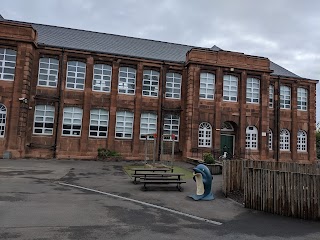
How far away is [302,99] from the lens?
3006 cm

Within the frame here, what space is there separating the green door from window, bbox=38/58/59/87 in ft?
49.5

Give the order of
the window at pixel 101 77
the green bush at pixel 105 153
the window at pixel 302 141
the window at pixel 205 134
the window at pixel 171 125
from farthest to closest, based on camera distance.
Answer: the window at pixel 302 141, the window at pixel 171 125, the window at pixel 205 134, the window at pixel 101 77, the green bush at pixel 105 153

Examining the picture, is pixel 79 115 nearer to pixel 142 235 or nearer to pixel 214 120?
pixel 214 120

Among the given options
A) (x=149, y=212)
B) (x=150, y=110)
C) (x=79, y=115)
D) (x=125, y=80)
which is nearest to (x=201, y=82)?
(x=150, y=110)

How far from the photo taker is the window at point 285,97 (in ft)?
95.9

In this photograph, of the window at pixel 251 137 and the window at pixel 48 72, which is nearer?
the window at pixel 48 72

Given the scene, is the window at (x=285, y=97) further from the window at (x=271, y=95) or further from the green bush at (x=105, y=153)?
the green bush at (x=105, y=153)

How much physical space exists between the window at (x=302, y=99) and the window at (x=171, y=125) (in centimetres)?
1366

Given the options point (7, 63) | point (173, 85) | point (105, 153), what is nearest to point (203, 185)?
point (105, 153)

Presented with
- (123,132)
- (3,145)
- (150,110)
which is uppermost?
(150,110)

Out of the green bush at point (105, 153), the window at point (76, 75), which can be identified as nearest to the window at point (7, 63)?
the window at point (76, 75)

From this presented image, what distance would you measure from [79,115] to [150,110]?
235 inches

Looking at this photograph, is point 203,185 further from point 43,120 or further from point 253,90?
point 253,90

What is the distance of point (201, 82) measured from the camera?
25172mm
